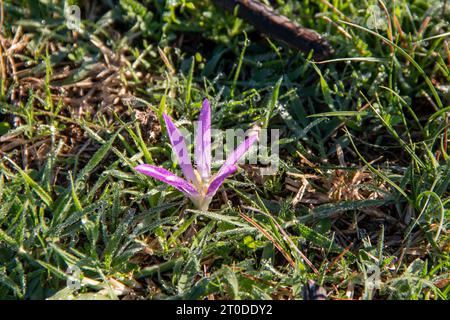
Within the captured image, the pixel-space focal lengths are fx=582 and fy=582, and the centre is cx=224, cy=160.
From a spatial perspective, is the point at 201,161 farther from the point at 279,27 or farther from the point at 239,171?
the point at 279,27

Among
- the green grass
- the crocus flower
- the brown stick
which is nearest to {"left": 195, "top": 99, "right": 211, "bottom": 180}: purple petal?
the crocus flower

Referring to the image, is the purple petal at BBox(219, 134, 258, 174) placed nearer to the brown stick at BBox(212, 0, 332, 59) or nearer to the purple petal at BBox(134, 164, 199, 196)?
the purple petal at BBox(134, 164, 199, 196)

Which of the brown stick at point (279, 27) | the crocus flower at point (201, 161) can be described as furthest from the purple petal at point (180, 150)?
the brown stick at point (279, 27)

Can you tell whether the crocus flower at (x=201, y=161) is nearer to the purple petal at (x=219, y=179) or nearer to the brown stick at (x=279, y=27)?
the purple petal at (x=219, y=179)

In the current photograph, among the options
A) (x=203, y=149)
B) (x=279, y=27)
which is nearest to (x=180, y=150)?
(x=203, y=149)
